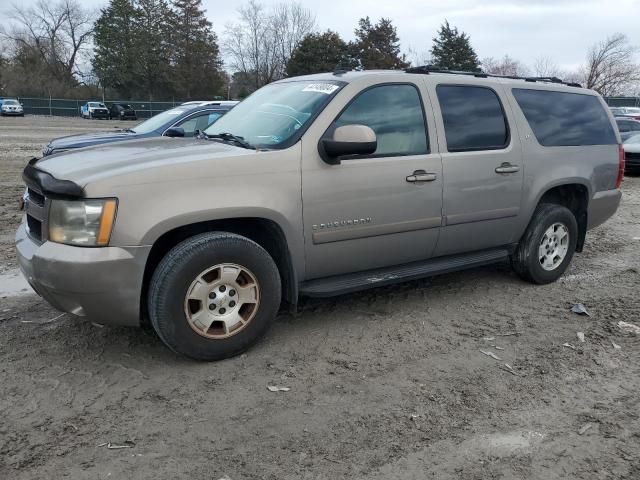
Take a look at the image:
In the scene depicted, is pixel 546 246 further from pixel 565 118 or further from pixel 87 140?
pixel 87 140

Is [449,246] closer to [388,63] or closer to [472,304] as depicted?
[472,304]

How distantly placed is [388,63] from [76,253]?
59.4m

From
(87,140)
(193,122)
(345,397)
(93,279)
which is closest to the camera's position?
(93,279)

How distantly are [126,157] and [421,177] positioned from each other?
2.11m

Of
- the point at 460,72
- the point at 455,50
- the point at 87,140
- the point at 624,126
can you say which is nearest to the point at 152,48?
the point at 455,50

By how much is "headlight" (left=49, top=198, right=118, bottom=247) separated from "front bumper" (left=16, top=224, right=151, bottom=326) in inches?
2.1

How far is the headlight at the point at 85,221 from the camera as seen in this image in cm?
326

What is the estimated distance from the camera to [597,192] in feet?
18.7

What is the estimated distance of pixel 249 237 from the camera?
4020 millimetres

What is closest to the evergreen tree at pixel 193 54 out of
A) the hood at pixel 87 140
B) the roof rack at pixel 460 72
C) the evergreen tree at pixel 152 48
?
the evergreen tree at pixel 152 48

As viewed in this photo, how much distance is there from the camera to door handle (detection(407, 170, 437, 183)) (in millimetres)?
4293

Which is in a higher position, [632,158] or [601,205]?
[632,158]

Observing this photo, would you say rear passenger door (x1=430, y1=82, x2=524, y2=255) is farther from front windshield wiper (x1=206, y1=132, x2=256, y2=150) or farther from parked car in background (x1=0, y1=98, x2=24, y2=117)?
parked car in background (x1=0, y1=98, x2=24, y2=117)

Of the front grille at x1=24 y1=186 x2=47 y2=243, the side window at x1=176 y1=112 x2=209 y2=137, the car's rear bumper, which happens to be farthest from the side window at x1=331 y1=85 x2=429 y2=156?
the side window at x1=176 y1=112 x2=209 y2=137
